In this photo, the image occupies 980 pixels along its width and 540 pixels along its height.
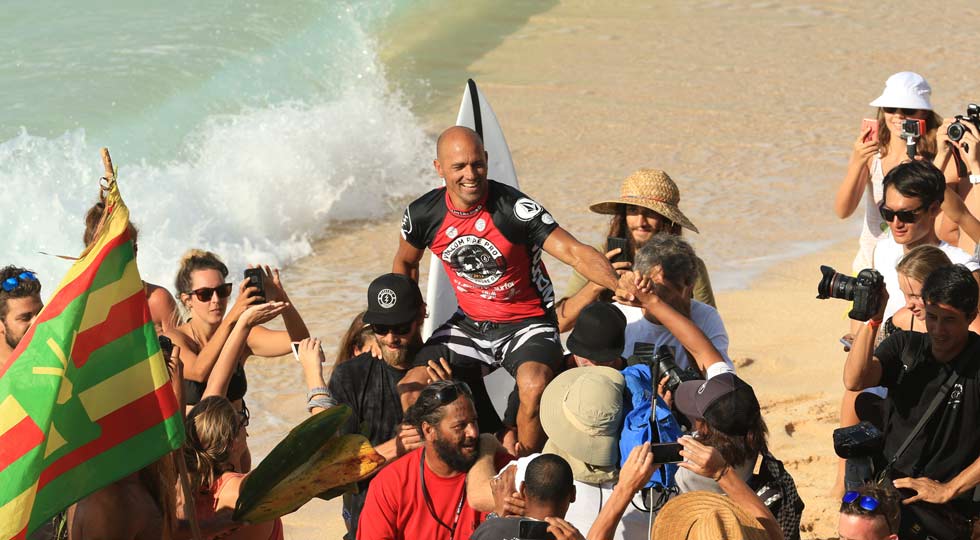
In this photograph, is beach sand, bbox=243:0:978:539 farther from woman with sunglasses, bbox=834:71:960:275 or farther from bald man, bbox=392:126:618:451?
bald man, bbox=392:126:618:451

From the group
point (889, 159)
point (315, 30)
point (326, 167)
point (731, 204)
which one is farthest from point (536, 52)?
point (889, 159)

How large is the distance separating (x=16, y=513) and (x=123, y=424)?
400mm

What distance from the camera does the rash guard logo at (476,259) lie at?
5895mm

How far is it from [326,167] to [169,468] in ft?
34.3

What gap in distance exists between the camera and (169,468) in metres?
4.07

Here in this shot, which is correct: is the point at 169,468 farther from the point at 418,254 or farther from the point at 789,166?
the point at 789,166

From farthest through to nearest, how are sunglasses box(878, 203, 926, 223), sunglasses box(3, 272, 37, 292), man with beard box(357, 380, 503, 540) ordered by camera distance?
sunglasses box(878, 203, 926, 223), sunglasses box(3, 272, 37, 292), man with beard box(357, 380, 503, 540)

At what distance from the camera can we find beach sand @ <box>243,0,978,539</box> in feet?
28.3

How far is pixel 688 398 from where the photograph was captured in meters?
4.77

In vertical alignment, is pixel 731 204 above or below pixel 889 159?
below

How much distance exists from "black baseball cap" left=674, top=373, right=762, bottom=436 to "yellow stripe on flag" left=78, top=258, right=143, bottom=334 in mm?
1988

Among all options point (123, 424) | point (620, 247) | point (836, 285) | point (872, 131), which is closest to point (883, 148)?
point (872, 131)

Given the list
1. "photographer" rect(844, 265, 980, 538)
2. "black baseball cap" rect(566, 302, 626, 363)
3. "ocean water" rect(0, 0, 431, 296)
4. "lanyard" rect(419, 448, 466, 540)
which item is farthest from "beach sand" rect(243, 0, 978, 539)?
"lanyard" rect(419, 448, 466, 540)

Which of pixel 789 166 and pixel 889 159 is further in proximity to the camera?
pixel 789 166
